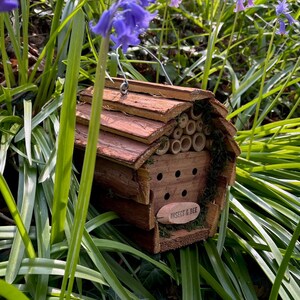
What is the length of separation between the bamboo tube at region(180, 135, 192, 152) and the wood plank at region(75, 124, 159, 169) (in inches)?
5.6

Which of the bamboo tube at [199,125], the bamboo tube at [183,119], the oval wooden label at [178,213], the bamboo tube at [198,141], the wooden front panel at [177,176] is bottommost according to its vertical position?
the oval wooden label at [178,213]

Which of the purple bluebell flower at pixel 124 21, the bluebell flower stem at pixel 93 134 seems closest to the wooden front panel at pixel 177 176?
the bluebell flower stem at pixel 93 134

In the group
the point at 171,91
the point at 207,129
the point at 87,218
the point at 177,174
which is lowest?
the point at 87,218

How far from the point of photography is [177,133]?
1.27 meters

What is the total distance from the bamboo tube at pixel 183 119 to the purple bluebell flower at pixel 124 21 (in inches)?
21.7

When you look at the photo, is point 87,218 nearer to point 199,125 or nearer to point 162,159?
point 162,159

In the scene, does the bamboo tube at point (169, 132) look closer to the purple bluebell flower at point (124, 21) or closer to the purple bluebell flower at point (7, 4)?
Result: the purple bluebell flower at point (124, 21)

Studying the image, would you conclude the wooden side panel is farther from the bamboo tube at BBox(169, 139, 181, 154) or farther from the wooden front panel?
the bamboo tube at BBox(169, 139, 181, 154)

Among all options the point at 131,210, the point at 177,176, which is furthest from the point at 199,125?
the point at 131,210

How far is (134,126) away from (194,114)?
6.5 inches

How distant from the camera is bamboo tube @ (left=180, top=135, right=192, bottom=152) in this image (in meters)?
1.30

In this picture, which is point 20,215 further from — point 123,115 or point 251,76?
point 251,76

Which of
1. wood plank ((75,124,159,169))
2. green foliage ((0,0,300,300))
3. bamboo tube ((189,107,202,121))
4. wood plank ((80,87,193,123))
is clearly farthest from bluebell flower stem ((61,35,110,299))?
bamboo tube ((189,107,202,121))

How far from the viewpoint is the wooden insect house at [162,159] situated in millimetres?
1184
